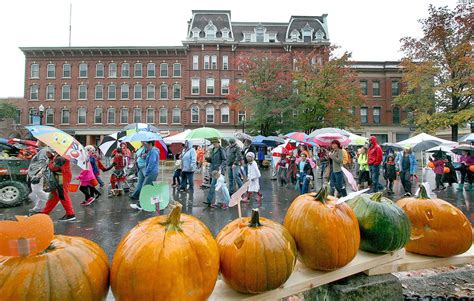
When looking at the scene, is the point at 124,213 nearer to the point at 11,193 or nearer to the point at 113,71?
the point at 11,193

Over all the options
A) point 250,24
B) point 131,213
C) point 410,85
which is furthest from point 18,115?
point 410,85

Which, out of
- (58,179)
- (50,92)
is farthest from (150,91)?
(58,179)

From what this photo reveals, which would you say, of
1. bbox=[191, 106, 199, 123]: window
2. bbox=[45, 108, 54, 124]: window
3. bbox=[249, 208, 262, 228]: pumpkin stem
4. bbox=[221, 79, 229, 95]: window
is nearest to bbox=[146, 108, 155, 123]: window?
bbox=[191, 106, 199, 123]: window

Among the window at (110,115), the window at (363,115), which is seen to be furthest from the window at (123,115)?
the window at (363,115)

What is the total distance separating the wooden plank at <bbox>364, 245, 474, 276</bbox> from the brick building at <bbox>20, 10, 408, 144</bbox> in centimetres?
4032

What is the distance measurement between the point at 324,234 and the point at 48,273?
1667 millimetres

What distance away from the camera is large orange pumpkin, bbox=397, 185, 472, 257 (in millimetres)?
2627

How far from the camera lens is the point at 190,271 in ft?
5.35

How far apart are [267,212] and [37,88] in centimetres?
4781

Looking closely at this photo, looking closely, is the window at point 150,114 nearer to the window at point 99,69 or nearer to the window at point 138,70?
the window at point 138,70

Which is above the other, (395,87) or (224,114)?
(395,87)

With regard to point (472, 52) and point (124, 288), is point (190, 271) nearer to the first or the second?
point (124, 288)

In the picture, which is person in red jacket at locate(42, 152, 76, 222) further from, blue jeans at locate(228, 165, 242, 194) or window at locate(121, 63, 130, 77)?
window at locate(121, 63, 130, 77)

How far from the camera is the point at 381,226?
2391 mm
